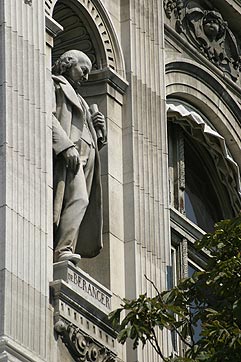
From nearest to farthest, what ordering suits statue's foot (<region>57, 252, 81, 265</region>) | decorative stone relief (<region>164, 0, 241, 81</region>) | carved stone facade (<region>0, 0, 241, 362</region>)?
carved stone facade (<region>0, 0, 241, 362</region>) → statue's foot (<region>57, 252, 81, 265</region>) → decorative stone relief (<region>164, 0, 241, 81</region>)

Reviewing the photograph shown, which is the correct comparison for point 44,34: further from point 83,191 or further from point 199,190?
point 199,190

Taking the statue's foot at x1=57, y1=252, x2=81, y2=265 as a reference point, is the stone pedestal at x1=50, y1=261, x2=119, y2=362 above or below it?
below

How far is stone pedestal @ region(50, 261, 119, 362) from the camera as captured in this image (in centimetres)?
2630

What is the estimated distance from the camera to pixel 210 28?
34000mm

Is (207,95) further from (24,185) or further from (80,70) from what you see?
(24,185)

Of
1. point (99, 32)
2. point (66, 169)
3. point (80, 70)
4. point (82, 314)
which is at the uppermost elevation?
point (99, 32)

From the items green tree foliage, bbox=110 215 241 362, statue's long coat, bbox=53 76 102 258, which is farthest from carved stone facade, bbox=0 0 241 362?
green tree foliage, bbox=110 215 241 362

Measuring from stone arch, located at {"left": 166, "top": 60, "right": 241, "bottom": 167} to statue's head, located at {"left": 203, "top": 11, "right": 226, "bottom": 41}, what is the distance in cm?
77

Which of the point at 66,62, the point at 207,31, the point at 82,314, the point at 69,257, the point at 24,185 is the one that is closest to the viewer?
the point at 24,185

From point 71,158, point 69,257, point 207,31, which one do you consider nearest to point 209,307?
point 69,257

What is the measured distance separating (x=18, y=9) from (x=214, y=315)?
18.9 feet

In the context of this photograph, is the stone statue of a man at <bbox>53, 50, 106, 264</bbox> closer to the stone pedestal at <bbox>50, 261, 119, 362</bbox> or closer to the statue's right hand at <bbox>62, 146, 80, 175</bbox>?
the statue's right hand at <bbox>62, 146, 80, 175</bbox>

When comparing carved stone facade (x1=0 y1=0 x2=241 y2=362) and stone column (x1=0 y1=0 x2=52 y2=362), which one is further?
carved stone facade (x1=0 y1=0 x2=241 y2=362)

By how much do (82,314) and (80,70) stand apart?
11.3 feet
